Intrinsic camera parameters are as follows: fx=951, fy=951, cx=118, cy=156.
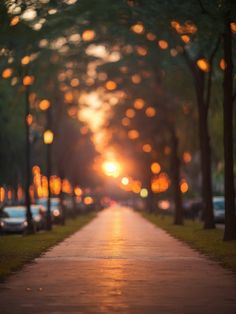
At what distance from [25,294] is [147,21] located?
2121cm

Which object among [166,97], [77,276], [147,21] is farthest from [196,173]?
[77,276]

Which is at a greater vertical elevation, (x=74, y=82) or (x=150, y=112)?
(x=74, y=82)

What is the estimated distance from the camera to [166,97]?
196 feet

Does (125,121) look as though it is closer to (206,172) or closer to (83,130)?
(83,130)

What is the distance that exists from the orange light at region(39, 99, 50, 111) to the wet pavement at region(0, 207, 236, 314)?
94.3 ft

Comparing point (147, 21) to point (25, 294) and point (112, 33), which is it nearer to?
point (112, 33)

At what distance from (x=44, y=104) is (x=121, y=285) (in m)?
40.4

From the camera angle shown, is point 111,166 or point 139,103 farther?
point 111,166

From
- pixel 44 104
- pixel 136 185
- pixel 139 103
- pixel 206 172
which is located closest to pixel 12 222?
pixel 206 172

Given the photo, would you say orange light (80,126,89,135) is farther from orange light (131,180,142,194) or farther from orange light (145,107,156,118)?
orange light (131,180,142,194)

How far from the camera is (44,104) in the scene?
56938mm

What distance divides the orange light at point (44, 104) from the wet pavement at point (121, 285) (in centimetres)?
2875

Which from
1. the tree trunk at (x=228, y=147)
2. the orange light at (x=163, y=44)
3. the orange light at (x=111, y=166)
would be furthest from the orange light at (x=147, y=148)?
the tree trunk at (x=228, y=147)

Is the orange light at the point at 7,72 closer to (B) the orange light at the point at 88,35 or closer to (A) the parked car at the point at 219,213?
(B) the orange light at the point at 88,35
